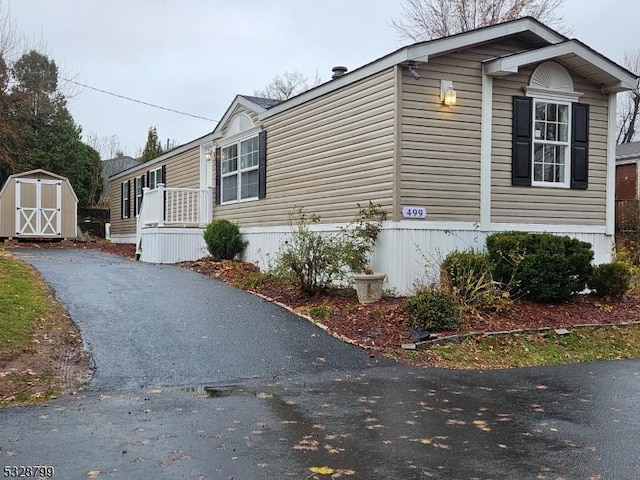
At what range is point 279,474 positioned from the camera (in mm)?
3605

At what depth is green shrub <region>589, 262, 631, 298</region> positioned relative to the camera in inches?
386

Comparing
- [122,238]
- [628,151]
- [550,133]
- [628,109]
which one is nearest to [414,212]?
[550,133]

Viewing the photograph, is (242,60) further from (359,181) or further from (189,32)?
(359,181)

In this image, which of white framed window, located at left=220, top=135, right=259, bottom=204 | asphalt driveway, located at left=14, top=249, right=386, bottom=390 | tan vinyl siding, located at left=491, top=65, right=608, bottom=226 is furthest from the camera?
white framed window, located at left=220, top=135, right=259, bottom=204

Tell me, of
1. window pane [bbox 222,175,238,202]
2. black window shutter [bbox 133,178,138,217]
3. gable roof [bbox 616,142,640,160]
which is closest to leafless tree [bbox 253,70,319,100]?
black window shutter [bbox 133,178,138,217]

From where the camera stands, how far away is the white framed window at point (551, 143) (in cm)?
1086

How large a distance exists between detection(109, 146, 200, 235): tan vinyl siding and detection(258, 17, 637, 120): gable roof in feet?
24.6

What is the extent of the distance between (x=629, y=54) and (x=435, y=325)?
38.7 m

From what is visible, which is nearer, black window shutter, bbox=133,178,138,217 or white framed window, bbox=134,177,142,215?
white framed window, bbox=134,177,142,215

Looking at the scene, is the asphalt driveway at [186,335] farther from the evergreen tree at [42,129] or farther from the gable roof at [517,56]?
the evergreen tree at [42,129]

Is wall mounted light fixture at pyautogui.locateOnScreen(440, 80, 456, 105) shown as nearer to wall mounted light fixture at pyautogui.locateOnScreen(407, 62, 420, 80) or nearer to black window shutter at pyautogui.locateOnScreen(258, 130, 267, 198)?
wall mounted light fixture at pyautogui.locateOnScreen(407, 62, 420, 80)

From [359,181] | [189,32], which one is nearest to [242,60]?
[189,32]

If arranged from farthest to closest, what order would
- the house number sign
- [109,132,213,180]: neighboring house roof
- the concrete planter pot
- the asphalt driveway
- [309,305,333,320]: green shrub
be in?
[109,132,213,180]: neighboring house roof < the house number sign < the concrete planter pot < [309,305,333,320]: green shrub < the asphalt driveway

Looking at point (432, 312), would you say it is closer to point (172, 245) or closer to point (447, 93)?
point (447, 93)
